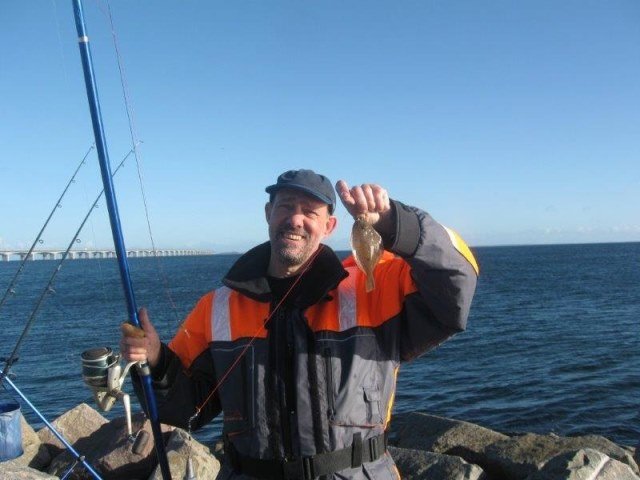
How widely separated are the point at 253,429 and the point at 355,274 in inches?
44.3

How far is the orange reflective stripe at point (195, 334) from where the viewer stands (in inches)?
152

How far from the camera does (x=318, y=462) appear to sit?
3320 mm

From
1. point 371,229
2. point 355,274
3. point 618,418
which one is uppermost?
point 371,229

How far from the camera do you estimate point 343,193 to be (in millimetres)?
3182

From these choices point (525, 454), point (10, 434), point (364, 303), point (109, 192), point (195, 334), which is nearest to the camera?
point (364, 303)

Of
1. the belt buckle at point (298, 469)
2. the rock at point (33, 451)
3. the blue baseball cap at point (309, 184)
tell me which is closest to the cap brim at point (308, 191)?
the blue baseball cap at point (309, 184)

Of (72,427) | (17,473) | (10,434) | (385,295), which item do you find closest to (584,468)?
(385,295)

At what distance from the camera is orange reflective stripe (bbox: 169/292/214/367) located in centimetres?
385

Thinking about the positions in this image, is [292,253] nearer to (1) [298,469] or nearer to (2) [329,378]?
(2) [329,378]

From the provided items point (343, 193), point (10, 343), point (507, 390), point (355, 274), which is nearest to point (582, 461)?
point (355, 274)

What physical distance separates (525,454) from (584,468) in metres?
1.95

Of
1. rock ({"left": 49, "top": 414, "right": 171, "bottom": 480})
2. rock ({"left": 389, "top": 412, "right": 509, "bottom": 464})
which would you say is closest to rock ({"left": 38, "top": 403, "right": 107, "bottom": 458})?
rock ({"left": 49, "top": 414, "right": 171, "bottom": 480})

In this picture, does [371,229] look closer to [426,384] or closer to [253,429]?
[253,429]

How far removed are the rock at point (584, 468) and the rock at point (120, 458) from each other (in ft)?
19.4
